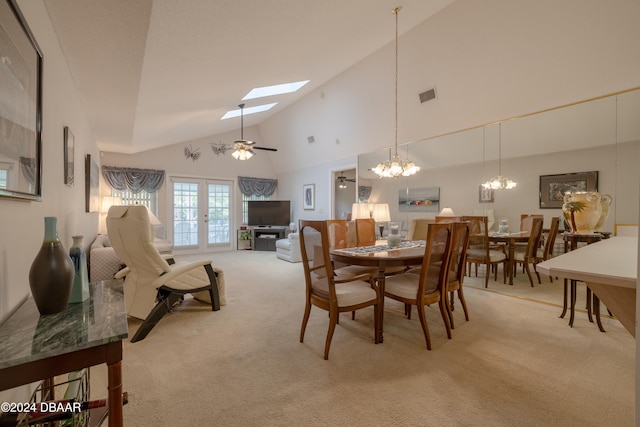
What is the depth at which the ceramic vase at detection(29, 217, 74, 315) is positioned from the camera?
105 cm

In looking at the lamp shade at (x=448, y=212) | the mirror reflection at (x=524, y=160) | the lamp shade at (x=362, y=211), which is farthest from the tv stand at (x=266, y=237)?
the lamp shade at (x=448, y=212)

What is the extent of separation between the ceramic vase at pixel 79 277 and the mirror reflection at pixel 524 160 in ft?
14.5

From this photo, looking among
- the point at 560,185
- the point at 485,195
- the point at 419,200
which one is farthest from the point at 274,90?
the point at 560,185

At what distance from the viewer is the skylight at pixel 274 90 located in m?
4.54

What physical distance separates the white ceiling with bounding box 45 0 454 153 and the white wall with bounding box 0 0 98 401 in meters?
0.20

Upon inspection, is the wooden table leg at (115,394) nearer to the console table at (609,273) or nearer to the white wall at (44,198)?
the white wall at (44,198)

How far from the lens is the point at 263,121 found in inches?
305

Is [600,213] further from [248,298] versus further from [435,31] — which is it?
[248,298]

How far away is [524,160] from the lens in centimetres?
366

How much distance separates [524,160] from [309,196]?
16.2 ft

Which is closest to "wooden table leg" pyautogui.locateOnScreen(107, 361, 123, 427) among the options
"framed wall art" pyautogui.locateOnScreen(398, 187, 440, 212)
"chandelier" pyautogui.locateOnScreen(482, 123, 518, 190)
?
"chandelier" pyautogui.locateOnScreen(482, 123, 518, 190)

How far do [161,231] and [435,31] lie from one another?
19.7 ft

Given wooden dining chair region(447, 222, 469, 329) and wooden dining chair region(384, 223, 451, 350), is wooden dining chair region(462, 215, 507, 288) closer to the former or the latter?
wooden dining chair region(447, 222, 469, 329)

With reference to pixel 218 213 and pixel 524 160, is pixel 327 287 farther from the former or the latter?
pixel 218 213
